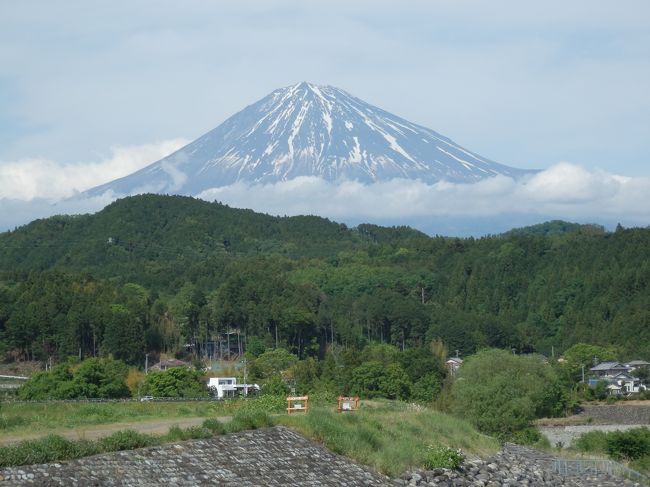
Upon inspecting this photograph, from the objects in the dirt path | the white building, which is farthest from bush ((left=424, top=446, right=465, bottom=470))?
the white building

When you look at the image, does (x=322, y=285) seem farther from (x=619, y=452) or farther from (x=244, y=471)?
(x=244, y=471)

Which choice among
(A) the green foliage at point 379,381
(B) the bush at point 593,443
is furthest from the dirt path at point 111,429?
(A) the green foliage at point 379,381

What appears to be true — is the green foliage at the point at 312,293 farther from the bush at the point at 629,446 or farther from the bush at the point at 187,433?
the bush at the point at 187,433

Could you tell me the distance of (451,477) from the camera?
26.8 metres

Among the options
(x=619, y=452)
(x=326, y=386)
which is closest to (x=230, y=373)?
(x=326, y=386)

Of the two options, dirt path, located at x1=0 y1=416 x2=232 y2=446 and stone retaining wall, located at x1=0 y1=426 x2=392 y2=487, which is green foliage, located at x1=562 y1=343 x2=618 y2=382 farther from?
stone retaining wall, located at x1=0 y1=426 x2=392 y2=487

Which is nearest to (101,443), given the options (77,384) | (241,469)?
(241,469)

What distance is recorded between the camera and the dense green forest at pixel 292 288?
8581 centimetres

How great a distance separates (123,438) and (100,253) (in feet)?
422

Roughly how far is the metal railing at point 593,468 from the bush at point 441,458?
5.34m

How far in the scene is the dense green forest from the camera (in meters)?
85.8

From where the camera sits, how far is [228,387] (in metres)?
66.4

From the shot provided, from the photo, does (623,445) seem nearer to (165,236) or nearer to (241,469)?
(241,469)

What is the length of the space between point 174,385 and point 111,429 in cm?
3318
